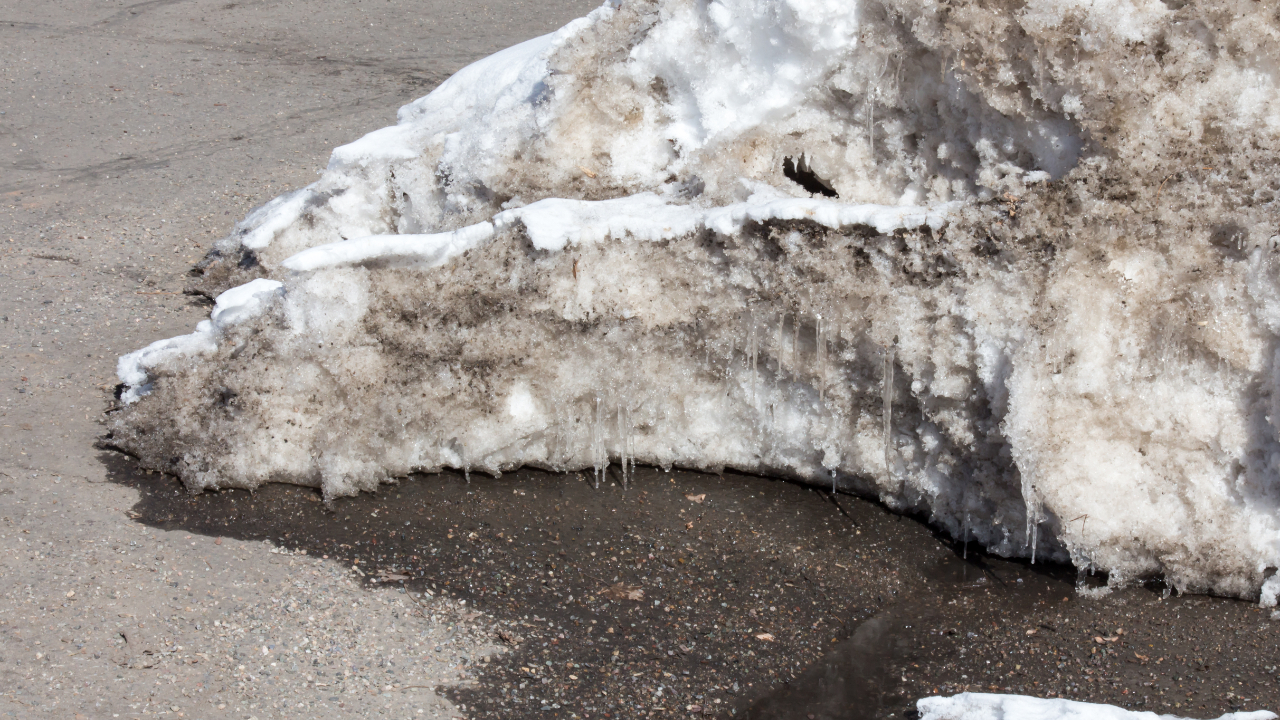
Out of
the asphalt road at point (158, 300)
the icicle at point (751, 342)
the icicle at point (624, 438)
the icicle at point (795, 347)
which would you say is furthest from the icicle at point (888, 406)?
the asphalt road at point (158, 300)

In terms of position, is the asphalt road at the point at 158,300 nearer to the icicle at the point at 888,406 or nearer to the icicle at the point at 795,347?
the icicle at the point at 795,347

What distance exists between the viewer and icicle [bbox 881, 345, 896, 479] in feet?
15.0

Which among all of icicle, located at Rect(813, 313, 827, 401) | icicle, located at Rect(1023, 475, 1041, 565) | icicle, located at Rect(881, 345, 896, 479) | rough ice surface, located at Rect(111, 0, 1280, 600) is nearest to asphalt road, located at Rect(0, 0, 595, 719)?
rough ice surface, located at Rect(111, 0, 1280, 600)

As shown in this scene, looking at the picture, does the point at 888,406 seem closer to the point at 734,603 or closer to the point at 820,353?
the point at 820,353

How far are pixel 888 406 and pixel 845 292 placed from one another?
1.70 ft

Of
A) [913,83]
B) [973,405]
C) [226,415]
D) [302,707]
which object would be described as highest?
[913,83]

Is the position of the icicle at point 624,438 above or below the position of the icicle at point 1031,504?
below

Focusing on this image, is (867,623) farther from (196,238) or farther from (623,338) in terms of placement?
(196,238)

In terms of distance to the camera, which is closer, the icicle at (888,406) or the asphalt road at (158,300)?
the asphalt road at (158,300)

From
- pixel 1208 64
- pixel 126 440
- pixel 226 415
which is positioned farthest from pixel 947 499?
Result: pixel 126 440

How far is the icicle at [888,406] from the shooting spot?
15.0 ft

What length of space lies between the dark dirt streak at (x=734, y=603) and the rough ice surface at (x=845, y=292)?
6.0 inches

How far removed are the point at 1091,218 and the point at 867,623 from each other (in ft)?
5.90

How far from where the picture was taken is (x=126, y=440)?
5.12 meters
